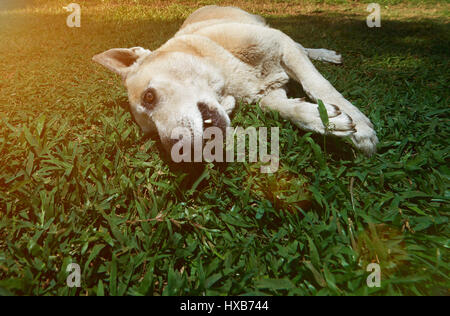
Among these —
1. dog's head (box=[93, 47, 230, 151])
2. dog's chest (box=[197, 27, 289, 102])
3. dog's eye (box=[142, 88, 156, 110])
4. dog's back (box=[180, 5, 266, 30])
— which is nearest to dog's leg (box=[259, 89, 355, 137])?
dog's chest (box=[197, 27, 289, 102])

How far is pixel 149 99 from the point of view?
8.00 ft

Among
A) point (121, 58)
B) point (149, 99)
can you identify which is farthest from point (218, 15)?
point (149, 99)

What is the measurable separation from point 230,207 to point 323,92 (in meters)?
1.38

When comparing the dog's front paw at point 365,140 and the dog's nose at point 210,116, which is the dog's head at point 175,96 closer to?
the dog's nose at point 210,116

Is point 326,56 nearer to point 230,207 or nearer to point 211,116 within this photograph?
Answer: point 211,116

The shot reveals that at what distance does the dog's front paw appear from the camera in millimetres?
1979

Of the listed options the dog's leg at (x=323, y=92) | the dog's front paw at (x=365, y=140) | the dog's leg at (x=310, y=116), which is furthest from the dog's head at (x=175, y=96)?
the dog's front paw at (x=365, y=140)

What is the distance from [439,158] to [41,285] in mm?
2590

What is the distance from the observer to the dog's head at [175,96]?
2.15 meters

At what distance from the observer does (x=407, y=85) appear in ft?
10.0

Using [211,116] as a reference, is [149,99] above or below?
above

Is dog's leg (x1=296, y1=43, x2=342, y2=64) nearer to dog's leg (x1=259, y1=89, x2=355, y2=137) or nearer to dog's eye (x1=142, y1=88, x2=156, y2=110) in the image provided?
dog's leg (x1=259, y1=89, x2=355, y2=137)
